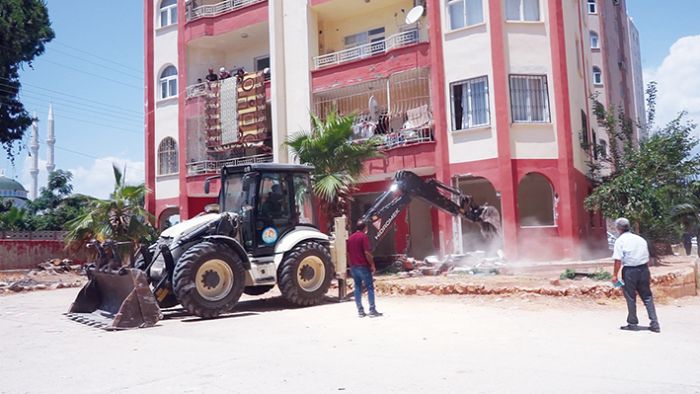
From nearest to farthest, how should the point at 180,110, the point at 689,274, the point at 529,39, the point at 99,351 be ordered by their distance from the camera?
the point at 99,351 → the point at 689,274 → the point at 529,39 → the point at 180,110

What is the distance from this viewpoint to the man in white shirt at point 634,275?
27.9ft

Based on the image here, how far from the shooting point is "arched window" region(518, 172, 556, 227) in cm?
2240

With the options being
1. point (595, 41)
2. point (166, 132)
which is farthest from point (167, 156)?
point (595, 41)

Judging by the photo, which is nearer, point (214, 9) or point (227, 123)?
point (227, 123)

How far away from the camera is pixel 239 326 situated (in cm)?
1002

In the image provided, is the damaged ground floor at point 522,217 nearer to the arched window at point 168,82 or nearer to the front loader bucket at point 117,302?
the front loader bucket at point 117,302

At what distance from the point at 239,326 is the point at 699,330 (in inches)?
274

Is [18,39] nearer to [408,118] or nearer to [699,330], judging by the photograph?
[408,118]

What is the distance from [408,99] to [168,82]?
1249cm

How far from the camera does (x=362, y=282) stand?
36.1ft

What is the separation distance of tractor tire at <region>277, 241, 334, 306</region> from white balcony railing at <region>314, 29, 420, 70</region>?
11444 millimetres

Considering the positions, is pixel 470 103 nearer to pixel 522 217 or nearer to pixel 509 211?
pixel 509 211

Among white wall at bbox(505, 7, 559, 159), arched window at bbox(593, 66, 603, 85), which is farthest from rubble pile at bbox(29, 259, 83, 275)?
arched window at bbox(593, 66, 603, 85)

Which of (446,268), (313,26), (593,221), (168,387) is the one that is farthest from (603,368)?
(313,26)
